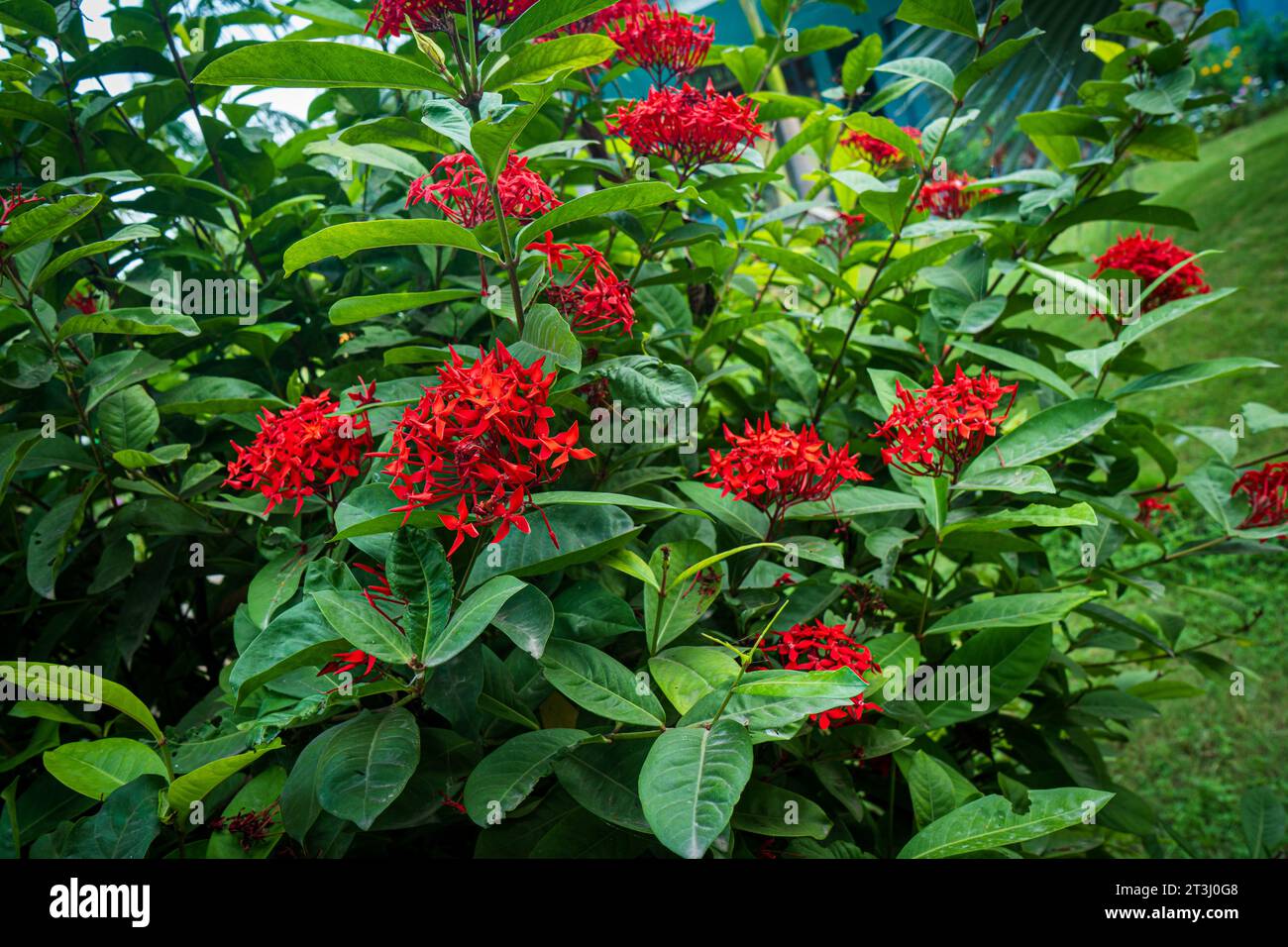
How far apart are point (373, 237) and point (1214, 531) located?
5.57ft

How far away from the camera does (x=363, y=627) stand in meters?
0.90

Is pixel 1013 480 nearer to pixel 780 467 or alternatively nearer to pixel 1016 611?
pixel 1016 611

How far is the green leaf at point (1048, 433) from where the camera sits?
1.24 m

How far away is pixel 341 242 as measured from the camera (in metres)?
1.00

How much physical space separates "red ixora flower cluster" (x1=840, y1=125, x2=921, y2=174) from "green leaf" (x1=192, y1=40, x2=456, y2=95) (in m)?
1.29

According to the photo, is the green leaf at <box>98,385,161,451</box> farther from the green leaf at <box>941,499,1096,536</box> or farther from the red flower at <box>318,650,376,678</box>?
the green leaf at <box>941,499,1096,536</box>

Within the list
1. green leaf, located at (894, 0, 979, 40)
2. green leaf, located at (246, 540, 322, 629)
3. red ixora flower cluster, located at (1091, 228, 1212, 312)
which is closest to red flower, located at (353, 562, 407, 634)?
green leaf, located at (246, 540, 322, 629)

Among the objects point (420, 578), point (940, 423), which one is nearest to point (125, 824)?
point (420, 578)

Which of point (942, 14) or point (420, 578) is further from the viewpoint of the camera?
point (942, 14)

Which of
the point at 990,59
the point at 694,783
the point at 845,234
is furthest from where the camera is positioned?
the point at 845,234

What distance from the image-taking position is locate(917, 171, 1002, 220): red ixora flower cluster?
73.7 inches

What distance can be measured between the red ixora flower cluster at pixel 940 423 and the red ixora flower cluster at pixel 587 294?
38 centimetres

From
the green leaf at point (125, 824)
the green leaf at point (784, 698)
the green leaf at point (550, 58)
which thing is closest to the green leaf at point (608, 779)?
the green leaf at point (784, 698)
